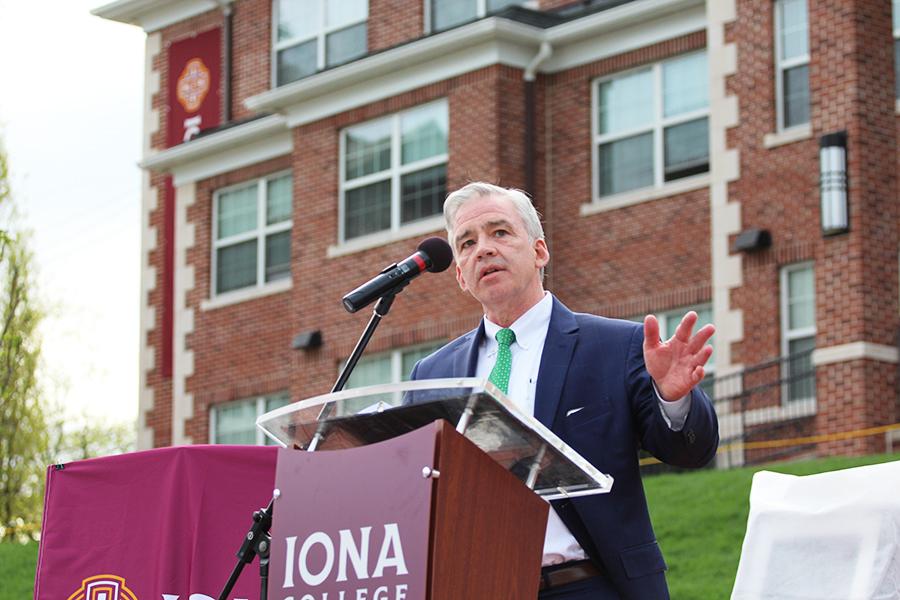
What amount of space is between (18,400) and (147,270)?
3.27 m

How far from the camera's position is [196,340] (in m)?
29.4

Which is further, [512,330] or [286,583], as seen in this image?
[512,330]

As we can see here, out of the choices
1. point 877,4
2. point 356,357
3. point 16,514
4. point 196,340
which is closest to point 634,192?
point 877,4

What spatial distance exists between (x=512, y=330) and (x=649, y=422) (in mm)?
620

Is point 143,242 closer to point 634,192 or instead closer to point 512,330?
point 634,192

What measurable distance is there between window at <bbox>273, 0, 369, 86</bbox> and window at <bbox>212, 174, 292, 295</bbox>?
74.5 inches

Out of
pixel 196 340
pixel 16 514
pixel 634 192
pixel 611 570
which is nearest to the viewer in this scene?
pixel 611 570

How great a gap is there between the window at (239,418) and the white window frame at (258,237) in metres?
1.73

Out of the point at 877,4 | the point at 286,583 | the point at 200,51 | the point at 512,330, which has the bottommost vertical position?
the point at 286,583

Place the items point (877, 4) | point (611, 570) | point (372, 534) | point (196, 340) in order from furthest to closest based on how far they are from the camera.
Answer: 1. point (196, 340)
2. point (877, 4)
3. point (611, 570)
4. point (372, 534)

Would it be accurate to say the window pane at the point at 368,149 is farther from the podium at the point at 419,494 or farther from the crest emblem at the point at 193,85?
the podium at the point at 419,494

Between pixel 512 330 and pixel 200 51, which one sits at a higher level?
pixel 200 51

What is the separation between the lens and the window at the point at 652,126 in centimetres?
2370

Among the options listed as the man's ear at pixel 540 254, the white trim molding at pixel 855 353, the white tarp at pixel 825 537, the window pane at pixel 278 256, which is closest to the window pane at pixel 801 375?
the white trim molding at pixel 855 353
